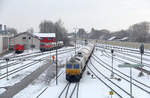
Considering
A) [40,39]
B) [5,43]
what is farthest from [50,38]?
[5,43]

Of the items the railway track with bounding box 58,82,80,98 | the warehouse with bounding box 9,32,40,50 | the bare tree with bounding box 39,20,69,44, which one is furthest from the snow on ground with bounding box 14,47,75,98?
the bare tree with bounding box 39,20,69,44

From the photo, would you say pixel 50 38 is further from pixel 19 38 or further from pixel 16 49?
pixel 16 49

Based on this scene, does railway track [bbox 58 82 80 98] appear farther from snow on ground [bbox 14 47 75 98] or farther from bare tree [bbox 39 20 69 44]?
bare tree [bbox 39 20 69 44]

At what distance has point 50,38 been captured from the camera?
2625 inches

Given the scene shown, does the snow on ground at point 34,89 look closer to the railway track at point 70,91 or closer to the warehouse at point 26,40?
the railway track at point 70,91

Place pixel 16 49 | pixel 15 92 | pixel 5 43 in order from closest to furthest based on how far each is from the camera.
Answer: pixel 15 92
pixel 16 49
pixel 5 43

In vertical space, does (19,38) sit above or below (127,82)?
above

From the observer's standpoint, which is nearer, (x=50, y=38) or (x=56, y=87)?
(x=56, y=87)

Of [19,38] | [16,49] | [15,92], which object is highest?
[19,38]

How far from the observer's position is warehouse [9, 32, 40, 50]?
195 ft

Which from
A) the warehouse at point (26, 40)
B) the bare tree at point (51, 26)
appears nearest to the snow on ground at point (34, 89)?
the warehouse at point (26, 40)

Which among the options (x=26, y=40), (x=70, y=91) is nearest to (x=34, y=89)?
(x=70, y=91)

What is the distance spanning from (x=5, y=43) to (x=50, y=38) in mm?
17544

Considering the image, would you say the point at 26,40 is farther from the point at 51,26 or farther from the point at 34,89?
the point at 51,26
